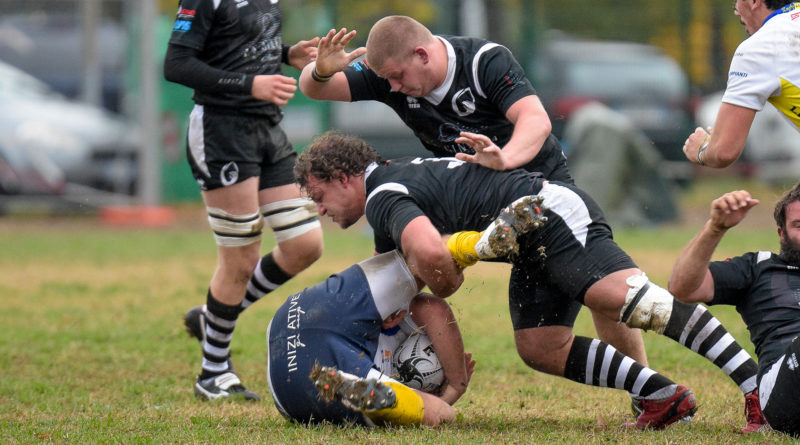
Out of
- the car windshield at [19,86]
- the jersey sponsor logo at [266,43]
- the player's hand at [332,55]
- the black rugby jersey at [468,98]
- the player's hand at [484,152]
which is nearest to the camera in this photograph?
the player's hand at [484,152]

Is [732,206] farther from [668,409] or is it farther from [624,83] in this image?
[624,83]

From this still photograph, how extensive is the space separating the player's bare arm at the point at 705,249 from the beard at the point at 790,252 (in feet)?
1.11

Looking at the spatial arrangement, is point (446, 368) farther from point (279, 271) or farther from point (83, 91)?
point (83, 91)

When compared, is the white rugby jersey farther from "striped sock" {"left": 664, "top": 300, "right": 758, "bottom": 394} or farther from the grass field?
the grass field

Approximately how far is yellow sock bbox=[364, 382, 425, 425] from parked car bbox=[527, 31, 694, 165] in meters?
12.2

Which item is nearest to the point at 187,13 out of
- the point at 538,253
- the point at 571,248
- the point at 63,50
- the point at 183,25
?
the point at 183,25

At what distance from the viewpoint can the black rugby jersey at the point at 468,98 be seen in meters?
4.78

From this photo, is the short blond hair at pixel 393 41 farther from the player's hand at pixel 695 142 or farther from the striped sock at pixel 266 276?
the striped sock at pixel 266 276

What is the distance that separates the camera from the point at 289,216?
5867 mm

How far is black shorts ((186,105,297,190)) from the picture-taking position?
5.68 m

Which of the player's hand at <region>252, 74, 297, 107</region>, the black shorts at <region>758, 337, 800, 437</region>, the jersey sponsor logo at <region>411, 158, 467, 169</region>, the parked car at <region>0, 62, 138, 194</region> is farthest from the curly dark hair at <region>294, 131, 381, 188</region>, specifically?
the parked car at <region>0, 62, 138, 194</region>

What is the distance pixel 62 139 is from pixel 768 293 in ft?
42.3

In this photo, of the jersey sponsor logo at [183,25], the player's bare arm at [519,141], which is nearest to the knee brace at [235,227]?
the jersey sponsor logo at [183,25]

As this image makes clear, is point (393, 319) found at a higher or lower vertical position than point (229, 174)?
lower
